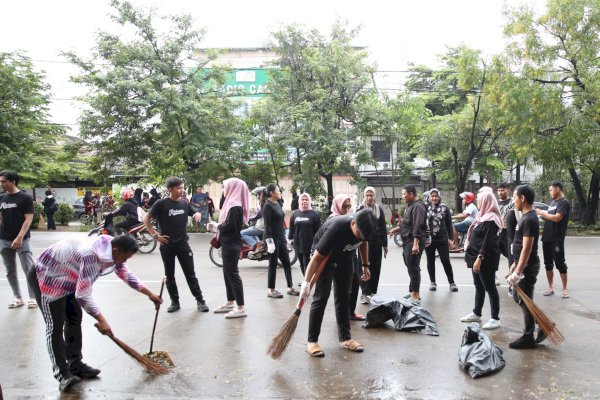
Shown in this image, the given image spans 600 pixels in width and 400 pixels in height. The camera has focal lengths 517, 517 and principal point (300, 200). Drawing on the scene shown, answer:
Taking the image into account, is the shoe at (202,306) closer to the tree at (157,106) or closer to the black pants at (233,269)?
the black pants at (233,269)

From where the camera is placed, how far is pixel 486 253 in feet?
20.1

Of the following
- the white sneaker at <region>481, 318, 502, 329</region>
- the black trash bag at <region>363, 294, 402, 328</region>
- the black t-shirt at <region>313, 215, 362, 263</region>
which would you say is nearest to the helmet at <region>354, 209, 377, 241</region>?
the black t-shirt at <region>313, 215, 362, 263</region>

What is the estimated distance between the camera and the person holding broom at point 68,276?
422cm

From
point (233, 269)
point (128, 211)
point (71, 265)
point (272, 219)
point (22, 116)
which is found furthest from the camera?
point (22, 116)

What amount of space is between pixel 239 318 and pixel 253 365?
176 centimetres

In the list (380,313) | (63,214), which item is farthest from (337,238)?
(63,214)

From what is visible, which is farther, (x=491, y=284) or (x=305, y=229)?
(x=305, y=229)

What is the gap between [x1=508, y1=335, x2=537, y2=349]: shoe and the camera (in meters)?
5.43

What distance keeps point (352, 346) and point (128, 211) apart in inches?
349

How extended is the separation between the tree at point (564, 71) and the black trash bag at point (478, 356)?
14604mm

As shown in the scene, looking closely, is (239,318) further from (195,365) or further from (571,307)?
(571,307)

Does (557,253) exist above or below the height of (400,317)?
above

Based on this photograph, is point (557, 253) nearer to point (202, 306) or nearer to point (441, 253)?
point (441, 253)

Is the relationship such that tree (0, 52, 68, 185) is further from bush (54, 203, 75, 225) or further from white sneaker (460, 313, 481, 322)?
white sneaker (460, 313, 481, 322)
